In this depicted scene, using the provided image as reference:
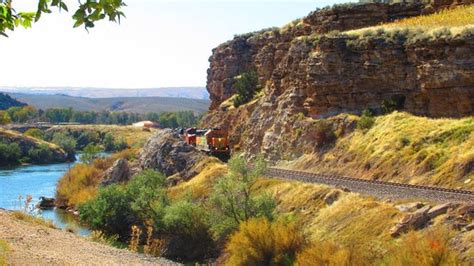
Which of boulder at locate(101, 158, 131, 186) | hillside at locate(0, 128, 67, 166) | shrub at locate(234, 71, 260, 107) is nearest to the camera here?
boulder at locate(101, 158, 131, 186)

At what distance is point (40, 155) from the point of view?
126000mm

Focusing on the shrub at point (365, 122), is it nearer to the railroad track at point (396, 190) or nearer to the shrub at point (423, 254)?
the railroad track at point (396, 190)

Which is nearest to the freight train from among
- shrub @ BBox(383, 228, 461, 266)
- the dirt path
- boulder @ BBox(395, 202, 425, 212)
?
the dirt path

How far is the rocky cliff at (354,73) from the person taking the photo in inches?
1592

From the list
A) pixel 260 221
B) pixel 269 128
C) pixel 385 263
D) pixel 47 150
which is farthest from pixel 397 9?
pixel 47 150

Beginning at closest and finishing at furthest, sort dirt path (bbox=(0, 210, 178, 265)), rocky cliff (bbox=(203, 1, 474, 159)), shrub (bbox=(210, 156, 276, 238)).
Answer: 1. dirt path (bbox=(0, 210, 178, 265))
2. shrub (bbox=(210, 156, 276, 238))
3. rocky cliff (bbox=(203, 1, 474, 159))

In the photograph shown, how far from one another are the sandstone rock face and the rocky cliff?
619cm

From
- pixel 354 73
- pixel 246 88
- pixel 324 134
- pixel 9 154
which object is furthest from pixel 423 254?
pixel 9 154

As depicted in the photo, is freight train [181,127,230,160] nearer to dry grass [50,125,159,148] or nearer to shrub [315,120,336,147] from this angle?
shrub [315,120,336,147]

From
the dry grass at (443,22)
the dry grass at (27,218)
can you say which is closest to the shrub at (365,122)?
the dry grass at (443,22)

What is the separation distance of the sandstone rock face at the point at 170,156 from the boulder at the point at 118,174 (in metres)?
1.49

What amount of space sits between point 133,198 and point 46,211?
1760cm

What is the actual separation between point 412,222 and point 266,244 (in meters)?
6.20

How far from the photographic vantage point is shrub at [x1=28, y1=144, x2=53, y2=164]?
12500cm
